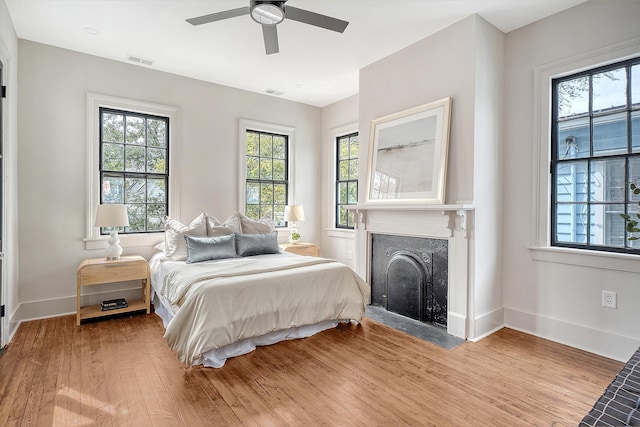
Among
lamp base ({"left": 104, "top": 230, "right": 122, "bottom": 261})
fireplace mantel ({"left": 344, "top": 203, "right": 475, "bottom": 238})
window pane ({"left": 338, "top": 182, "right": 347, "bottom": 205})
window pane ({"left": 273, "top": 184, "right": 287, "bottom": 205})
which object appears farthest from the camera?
window pane ({"left": 338, "top": 182, "right": 347, "bottom": 205})

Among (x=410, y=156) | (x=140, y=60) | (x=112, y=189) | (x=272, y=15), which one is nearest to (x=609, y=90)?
(x=410, y=156)

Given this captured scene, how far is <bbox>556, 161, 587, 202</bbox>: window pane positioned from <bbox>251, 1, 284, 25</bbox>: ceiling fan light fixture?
2.84m

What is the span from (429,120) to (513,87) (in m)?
0.88

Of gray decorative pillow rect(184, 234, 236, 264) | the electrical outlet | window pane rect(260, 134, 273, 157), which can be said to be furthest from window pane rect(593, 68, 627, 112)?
window pane rect(260, 134, 273, 157)

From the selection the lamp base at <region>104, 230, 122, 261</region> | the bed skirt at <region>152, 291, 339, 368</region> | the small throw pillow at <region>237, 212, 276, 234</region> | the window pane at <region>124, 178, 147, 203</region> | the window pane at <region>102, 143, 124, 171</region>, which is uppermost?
the window pane at <region>102, 143, 124, 171</region>

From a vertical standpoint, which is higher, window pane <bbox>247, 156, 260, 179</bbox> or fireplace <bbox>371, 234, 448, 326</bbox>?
window pane <bbox>247, 156, 260, 179</bbox>

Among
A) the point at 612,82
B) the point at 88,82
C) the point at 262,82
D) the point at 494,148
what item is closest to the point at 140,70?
the point at 88,82

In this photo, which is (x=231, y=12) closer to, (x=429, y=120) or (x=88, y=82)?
(x=429, y=120)

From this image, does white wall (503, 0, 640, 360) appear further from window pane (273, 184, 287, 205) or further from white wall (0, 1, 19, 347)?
white wall (0, 1, 19, 347)

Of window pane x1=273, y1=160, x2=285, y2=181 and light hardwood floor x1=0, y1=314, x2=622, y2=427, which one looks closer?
light hardwood floor x1=0, y1=314, x2=622, y2=427

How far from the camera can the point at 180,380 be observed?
Answer: 245cm

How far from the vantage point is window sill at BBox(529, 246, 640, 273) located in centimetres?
274

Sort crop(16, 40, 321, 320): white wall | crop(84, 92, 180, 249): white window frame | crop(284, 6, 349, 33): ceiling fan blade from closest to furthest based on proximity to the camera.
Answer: crop(284, 6, 349, 33): ceiling fan blade → crop(16, 40, 321, 320): white wall → crop(84, 92, 180, 249): white window frame

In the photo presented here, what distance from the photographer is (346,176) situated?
569 cm
